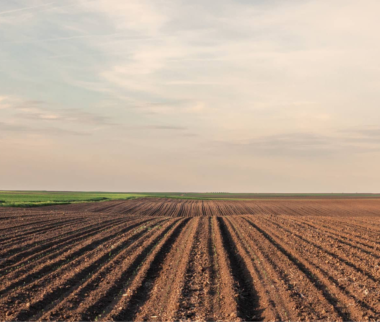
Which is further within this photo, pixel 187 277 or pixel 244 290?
pixel 187 277

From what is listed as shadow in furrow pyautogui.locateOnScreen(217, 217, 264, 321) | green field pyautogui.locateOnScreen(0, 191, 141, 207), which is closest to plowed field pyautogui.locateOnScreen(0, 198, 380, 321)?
shadow in furrow pyautogui.locateOnScreen(217, 217, 264, 321)

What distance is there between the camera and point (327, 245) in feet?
62.0

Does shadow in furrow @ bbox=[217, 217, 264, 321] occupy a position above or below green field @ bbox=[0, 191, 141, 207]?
below

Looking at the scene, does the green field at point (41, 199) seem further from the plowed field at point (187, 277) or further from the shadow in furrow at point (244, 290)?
the shadow in furrow at point (244, 290)

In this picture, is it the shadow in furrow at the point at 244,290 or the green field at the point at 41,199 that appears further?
the green field at the point at 41,199

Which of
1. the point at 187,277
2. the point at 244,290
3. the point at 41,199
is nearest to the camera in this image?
the point at 244,290

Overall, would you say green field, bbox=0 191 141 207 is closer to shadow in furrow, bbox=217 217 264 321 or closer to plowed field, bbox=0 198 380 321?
plowed field, bbox=0 198 380 321

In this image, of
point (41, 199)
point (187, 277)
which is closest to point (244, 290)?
point (187, 277)

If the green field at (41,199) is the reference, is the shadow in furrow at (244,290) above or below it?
below

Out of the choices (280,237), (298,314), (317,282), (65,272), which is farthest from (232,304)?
(280,237)

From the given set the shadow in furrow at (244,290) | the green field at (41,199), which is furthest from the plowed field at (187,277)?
the green field at (41,199)

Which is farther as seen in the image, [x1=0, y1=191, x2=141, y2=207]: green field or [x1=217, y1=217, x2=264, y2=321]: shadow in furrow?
[x1=0, y1=191, x2=141, y2=207]: green field

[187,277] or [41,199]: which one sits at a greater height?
[41,199]

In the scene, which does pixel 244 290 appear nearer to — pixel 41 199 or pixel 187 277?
pixel 187 277
